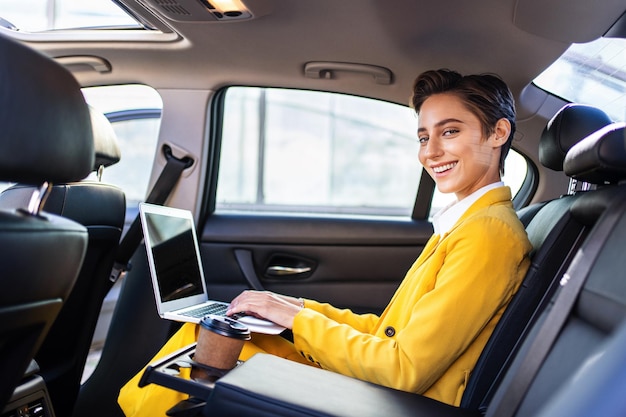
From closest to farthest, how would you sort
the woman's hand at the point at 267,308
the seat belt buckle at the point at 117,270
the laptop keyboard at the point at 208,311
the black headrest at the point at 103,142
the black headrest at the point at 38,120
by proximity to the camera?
the black headrest at the point at 38,120, the woman's hand at the point at 267,308, the black headrest at the point at 103,142, the laptop keyboard at the point at 208,311, the seat belt buckle at the point at 117,270

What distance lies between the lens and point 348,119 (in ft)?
21.8

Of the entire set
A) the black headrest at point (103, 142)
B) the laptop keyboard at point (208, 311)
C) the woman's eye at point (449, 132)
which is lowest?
the laptop keyboard at point (208, 311)

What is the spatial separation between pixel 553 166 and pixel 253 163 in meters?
4.85

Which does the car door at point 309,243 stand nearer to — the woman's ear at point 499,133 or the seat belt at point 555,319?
the woman's ear at point 499,133

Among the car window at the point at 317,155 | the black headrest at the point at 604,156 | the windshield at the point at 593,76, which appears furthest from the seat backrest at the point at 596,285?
the car window at the point at 317,155

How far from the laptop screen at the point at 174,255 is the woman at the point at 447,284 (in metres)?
0.41

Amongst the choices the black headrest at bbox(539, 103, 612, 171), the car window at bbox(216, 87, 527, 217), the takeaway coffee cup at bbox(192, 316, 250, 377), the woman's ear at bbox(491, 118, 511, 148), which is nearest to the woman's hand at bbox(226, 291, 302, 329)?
the takeaway coffee cup at bbox(192, 316, 250, 377)

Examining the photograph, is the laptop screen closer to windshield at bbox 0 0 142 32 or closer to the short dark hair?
windshield at bbox 0 0 142 32

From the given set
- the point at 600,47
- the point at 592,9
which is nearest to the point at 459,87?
the point at 592,9

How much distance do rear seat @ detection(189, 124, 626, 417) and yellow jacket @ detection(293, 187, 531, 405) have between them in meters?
0.14

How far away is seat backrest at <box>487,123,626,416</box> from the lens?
1241 mm

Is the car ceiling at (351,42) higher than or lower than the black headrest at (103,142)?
higher

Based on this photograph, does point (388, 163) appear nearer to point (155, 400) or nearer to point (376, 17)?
point (376, 17)

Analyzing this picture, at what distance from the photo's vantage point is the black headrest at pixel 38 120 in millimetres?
1049
